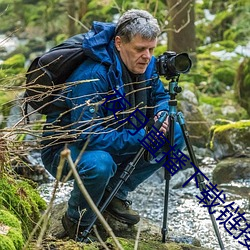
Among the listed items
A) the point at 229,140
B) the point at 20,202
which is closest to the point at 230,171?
the point at 229,140

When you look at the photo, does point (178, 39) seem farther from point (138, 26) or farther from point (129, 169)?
point (129, 169)

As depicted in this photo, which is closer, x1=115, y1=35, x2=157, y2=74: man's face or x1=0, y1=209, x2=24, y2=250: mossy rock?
x1=0, y1=209, x2=24, y2=250: mossy rock

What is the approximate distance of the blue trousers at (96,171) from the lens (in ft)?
10.4

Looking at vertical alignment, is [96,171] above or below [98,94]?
below

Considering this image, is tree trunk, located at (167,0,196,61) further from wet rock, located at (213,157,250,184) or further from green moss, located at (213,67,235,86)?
wet rock, located at (213,157,250,184)

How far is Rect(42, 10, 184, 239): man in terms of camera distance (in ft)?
10.4

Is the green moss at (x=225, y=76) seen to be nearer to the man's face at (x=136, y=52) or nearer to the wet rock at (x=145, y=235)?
the wet rock at (x=145, y=235)

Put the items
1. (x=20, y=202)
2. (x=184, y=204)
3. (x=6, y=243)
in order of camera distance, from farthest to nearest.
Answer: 1. (x=184, y=204)
2. (x=20, y=202)
3. (x=6, y=243)

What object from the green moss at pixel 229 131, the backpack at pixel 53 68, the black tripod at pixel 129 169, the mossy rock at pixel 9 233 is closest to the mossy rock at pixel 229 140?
the green moss at pixel 229 131

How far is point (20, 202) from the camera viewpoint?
120 inches

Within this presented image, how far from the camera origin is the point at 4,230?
2424 millimetres

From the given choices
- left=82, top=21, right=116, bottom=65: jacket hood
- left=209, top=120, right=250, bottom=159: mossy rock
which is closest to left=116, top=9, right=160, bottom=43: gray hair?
left=82, top=21, right=116, bottom=65: jacket hood

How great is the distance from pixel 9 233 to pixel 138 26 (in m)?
1.40

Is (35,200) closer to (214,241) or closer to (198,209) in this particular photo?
(214,241)
